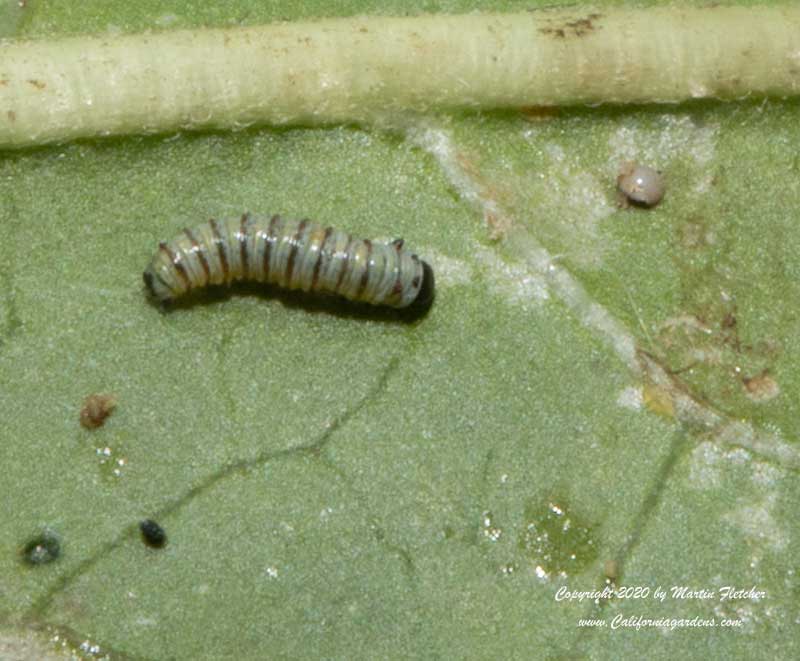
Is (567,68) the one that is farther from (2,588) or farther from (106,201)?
(2,588)

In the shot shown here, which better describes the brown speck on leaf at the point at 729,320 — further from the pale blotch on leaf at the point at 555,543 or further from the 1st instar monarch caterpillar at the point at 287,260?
the 1st instar monarch caterpillar at the point at 287,260

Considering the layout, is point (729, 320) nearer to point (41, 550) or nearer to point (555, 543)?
point (555, 543)

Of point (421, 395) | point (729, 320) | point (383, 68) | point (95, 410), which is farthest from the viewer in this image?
point (729, 320)

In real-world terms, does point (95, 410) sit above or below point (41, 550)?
above

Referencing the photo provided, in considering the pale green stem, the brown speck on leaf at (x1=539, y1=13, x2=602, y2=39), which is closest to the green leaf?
the pale green stem

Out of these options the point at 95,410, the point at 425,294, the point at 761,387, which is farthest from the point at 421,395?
the point at 761,387

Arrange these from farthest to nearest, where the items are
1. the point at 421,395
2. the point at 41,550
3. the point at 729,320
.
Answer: the point at 729,320, the point at 421,395, the point at 41,550

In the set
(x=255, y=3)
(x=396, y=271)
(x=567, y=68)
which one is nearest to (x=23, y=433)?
(x=396, y=271)

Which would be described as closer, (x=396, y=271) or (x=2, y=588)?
A: (x=2, y=588)

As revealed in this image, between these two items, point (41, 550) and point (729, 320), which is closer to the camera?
point (41, 550)
